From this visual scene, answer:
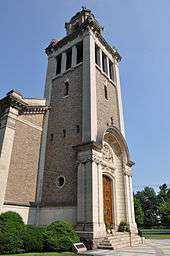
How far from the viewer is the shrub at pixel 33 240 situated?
11.2 meters

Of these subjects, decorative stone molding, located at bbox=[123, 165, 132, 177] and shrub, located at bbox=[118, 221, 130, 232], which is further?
decorative stone molding, located at bbox=[123, 165, 132, 177]

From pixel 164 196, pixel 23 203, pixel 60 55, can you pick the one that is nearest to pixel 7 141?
pixel 23 203

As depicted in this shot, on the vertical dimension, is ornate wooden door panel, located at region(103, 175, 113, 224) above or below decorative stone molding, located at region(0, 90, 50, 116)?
below

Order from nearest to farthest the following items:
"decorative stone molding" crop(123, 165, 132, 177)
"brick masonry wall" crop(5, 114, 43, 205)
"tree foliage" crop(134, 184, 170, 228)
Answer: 1. "brick masonry wall" crop(5, 114, 43, 205)
2. "decorative stone molding" crop(123, 165, 132, 177)
3. "tree foliage" crop(134, 184, 170, 228)

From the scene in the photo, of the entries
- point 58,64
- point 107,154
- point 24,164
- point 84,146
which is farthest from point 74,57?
point 24,164

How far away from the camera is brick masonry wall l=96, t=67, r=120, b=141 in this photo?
62.7ft

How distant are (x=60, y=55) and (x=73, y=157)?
1318cm

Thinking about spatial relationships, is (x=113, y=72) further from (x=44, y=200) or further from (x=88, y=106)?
(x=44, y=200)

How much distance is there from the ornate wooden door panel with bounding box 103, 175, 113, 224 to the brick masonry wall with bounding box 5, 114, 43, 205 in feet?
17.0

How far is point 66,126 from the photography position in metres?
19.1

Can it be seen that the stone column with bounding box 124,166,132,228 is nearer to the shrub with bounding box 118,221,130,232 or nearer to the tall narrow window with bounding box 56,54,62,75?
the shrub with bounding box 118,221,130,232

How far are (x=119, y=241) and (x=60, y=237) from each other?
4.81 m

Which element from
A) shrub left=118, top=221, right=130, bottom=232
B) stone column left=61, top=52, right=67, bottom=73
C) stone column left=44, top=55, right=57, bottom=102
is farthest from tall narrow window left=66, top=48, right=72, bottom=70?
shrub left=118, top=221, right=130, bottom=232

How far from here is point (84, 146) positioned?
16.3 m
